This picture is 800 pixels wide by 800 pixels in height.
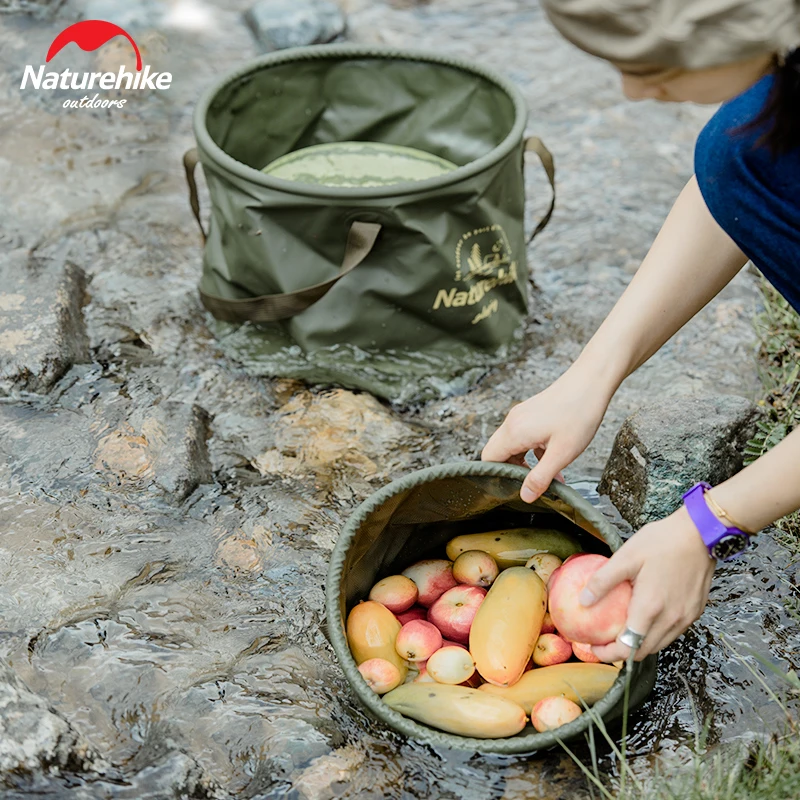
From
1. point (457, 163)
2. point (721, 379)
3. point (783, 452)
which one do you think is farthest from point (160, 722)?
point (457, 163)

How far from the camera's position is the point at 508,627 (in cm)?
174

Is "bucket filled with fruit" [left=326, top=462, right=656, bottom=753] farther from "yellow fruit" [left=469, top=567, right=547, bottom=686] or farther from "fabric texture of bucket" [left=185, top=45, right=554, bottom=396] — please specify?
"fabric texture of bucket" [left=185, top=45, right=554, bottom=396]

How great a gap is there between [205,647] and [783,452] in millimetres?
1125

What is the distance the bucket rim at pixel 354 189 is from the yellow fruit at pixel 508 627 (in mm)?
985

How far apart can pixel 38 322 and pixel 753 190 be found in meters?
1.85

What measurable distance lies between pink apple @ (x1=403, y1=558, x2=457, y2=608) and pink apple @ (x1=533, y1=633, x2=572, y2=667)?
0.75ft

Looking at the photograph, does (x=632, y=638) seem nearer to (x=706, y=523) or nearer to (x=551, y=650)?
(x=706, y=523)

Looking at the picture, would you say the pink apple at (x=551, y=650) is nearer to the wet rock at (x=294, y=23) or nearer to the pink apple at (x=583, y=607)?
the pink apple at (x=583, y=607)

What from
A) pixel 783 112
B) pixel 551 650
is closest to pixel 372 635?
pixel 551 650

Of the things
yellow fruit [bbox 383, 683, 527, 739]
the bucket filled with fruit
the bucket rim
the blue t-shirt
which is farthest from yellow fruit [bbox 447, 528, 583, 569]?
the bucket rim

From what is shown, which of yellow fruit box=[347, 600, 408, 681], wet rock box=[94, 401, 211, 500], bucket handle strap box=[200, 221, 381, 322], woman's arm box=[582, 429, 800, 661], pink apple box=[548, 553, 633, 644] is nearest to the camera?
woman's arm box=[582, 429, 800, 661]

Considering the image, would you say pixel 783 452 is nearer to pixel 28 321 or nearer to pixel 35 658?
pixel 35 658

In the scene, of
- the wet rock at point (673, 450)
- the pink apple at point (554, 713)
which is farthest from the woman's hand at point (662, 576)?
the wet rock at point (673, 450)

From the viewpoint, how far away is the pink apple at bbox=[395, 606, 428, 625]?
6.23 ft
